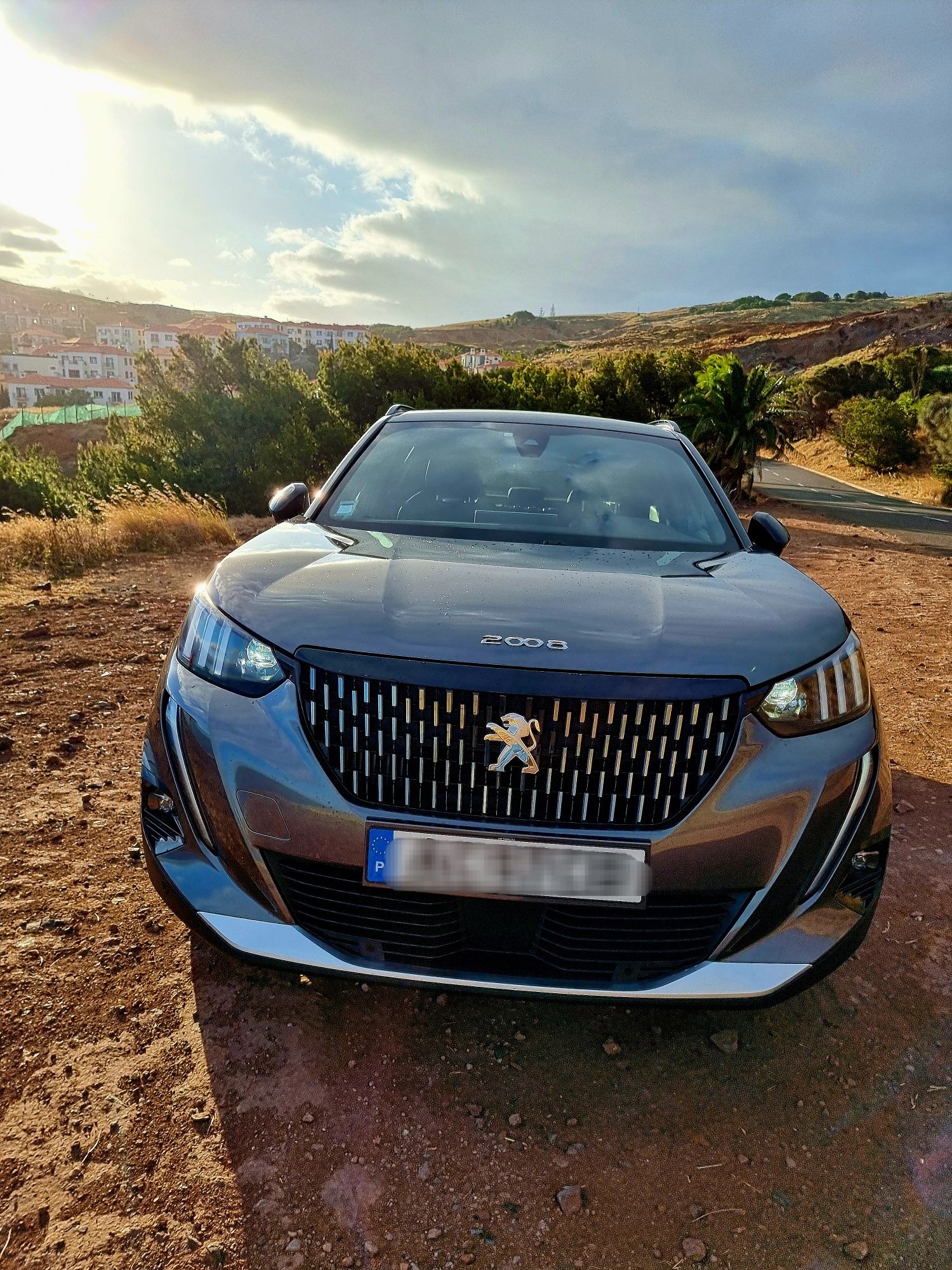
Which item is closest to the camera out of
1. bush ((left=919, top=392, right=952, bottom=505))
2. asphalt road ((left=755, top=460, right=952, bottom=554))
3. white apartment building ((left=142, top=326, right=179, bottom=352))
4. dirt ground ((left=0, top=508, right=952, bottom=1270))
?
dirt ground ((left=0, top=508, right=952, bottom=1270))

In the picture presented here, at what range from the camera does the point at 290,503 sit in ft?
9.41

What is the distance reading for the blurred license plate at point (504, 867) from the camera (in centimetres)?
155

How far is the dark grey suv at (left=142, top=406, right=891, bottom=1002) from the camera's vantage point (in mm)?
1554

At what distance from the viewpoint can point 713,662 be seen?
5.26 ft

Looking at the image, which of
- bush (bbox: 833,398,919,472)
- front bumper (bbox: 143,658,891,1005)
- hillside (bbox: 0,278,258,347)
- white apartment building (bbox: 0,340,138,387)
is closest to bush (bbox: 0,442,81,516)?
front bumper (bbox: 143,658,891,1005)

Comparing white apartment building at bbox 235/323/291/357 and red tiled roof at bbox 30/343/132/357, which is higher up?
white apartment building at bbox 235/323/291/357

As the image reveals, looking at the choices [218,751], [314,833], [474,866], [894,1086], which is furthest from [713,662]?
[894,1086]

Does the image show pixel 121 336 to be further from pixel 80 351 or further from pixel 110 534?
pixel 110 534

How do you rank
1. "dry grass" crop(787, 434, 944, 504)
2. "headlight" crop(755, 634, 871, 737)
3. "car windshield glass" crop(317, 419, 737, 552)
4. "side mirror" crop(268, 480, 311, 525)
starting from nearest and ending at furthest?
"headlight" crop(755, 634, 871, 737), "car windshield glass" crop(317, 419, 737, 552), "side mirror" crop(268, 480, 311, 525), "dry grass" crop(787, 434, 944, 504)

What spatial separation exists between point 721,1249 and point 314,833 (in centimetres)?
118

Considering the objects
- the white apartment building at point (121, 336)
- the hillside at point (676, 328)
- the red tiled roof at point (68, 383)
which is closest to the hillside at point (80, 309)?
the hillside at point (676, 328)

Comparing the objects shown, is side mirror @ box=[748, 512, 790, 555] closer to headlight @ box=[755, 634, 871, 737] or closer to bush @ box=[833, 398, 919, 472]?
headlight @ box=[755, 634, 871, 737]

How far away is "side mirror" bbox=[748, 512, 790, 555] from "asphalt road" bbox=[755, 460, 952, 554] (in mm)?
12647

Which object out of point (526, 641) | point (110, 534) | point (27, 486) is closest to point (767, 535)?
point (526, 641)
